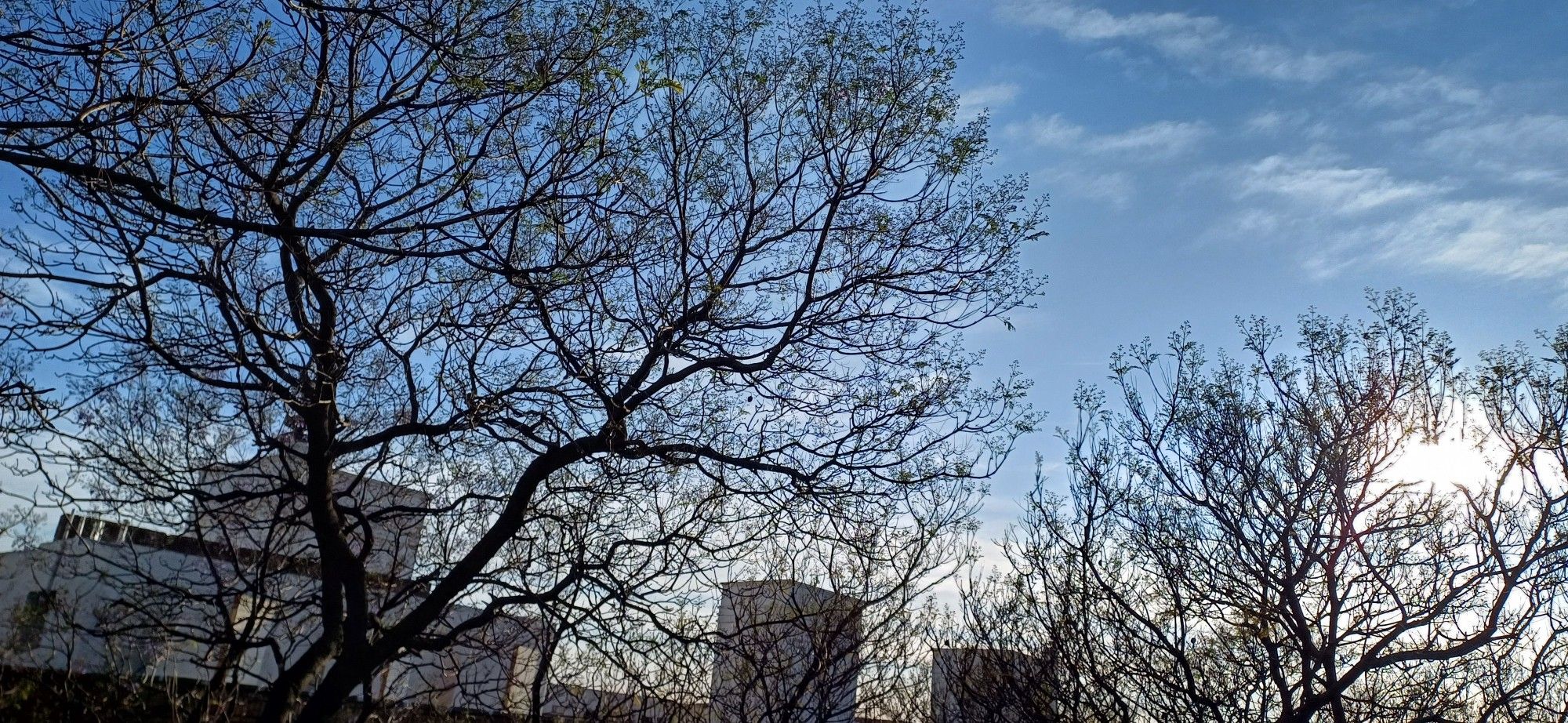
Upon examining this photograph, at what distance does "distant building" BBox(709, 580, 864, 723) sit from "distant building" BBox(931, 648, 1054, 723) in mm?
1166

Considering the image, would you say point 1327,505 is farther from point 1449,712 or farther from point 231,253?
point 231,253

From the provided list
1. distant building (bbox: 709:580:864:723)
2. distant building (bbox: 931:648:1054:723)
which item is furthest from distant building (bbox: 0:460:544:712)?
distant building (bbox: 931:648:1054:723)

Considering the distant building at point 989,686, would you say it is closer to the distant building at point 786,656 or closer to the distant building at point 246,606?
the distant building at point 786,656

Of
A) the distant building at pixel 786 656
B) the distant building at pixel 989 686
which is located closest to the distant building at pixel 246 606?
the distant building at pixel 786 656

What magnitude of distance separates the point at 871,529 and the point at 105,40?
14.9 feet

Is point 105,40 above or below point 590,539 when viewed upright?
above

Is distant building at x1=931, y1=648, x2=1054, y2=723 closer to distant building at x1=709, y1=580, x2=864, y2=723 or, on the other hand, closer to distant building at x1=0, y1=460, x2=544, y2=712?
distant building at x1=709, y1=580, x2=864, y2=723

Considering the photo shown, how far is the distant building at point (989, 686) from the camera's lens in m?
8.13

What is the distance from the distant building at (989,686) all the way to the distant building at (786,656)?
117 cm

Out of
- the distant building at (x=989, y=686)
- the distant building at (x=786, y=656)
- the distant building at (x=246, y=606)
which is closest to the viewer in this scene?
the distant building at (x=786, y=656)

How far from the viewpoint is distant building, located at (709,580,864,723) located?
5.96 m

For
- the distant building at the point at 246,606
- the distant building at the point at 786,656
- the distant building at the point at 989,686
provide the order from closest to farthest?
the distant building at the point at 786,656
the distant building at the point at 246,606
the distant building at the point at 989,686

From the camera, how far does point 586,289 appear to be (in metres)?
5.27

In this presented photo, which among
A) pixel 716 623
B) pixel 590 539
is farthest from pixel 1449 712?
pixel 590 539
